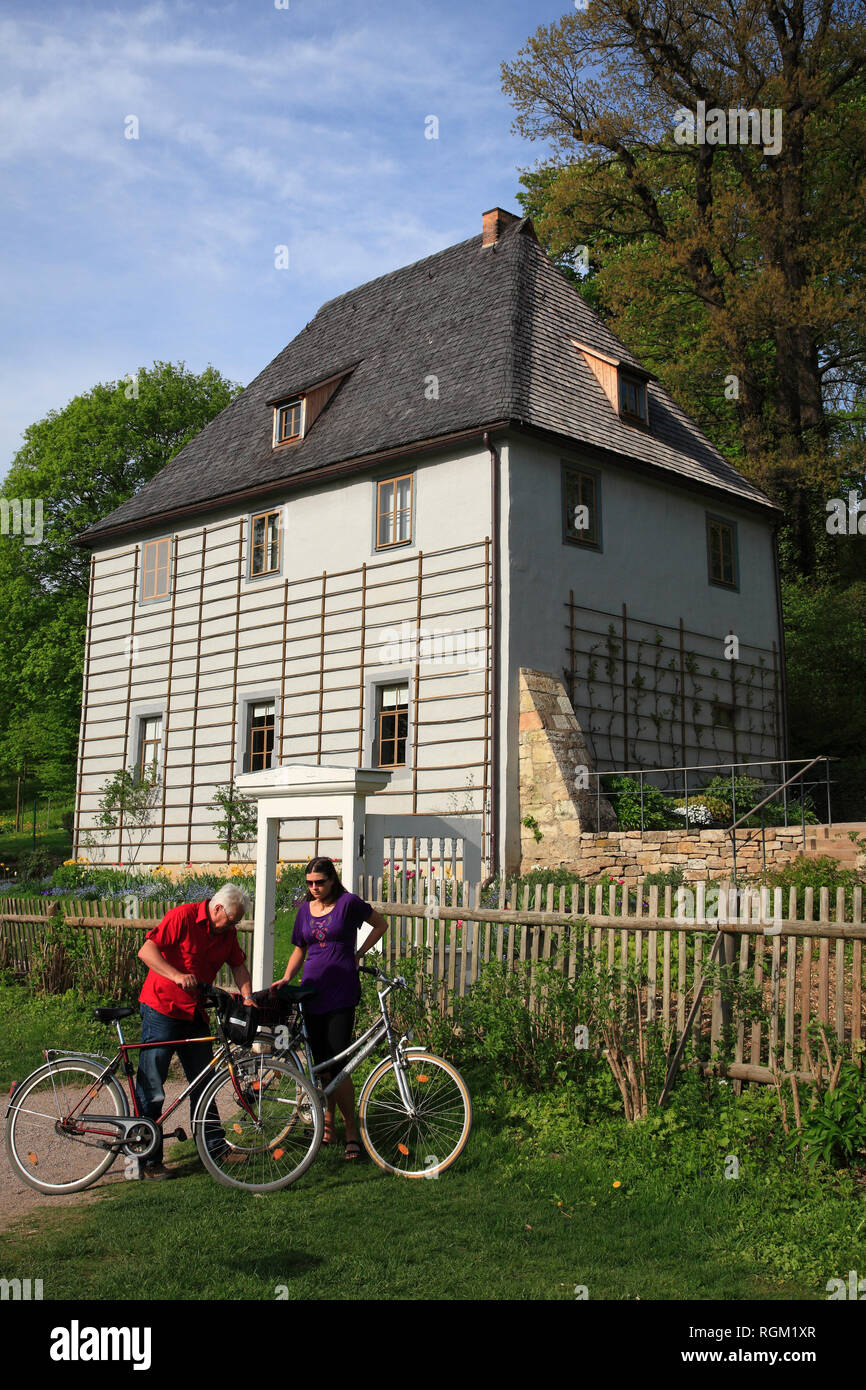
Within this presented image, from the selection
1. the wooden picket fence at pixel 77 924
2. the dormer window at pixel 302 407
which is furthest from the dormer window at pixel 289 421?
the wooden picket fence at pixel 77 924

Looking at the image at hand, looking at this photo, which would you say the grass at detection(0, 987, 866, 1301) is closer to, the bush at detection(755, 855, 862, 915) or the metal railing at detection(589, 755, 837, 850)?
the bush at detection(755, 855, 862, 915)

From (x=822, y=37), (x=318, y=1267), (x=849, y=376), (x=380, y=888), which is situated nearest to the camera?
(x=318, y=1267)

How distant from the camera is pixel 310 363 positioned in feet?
87.7

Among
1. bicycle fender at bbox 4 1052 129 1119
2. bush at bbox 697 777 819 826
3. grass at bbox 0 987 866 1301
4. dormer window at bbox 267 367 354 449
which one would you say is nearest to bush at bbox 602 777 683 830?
bush at bbox 697 777 819 826

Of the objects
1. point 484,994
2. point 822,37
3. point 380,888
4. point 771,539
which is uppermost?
point 822,37

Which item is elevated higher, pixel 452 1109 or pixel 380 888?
pixel 380 888

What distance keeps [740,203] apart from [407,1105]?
81.8 ft

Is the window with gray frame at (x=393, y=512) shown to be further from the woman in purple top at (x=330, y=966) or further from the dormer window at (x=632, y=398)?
the woman in purple top at (x=330, y=966)

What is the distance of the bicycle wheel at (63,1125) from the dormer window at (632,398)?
1767 cm

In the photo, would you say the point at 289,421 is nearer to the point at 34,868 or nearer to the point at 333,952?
the point at 34,868

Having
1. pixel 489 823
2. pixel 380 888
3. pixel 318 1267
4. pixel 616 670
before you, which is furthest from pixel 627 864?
pixel 318 1267

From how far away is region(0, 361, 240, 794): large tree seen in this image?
3738cm

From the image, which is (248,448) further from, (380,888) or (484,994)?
(484,994)
